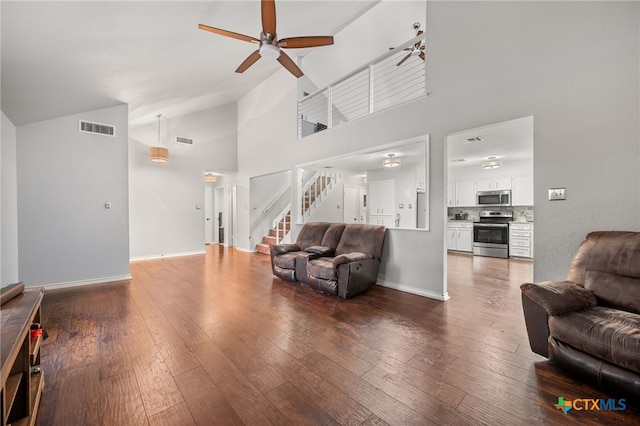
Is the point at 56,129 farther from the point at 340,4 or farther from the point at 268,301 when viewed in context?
the point at 340,4

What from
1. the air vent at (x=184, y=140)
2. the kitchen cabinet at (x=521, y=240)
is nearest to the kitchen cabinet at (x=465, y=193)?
the kitchen cabinet at (x=521, y=240)

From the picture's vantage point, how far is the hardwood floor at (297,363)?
1.50 m

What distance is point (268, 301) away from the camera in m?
3.41

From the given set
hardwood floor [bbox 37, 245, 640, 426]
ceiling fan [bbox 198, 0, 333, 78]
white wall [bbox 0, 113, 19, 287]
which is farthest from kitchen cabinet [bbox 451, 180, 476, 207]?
white wall [bbox 0, 113, 19, 287]

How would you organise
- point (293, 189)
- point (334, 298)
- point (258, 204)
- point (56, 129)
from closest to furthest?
point (334, 298), point (56, 129), point (293, 189), point (258, 204)

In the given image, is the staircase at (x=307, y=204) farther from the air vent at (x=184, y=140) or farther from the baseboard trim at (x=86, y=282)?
the air vent at (x=184, y=140)

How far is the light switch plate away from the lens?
8.24ft

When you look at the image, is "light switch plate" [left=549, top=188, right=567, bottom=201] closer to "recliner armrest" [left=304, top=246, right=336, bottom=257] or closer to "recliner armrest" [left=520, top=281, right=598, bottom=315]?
"recliner armrest" [left=520, top=281, right=598, bottom=315]

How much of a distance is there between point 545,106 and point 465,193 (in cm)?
537

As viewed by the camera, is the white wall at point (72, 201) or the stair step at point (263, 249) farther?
the stair step at point (263, 249)

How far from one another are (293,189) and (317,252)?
6.99 ft

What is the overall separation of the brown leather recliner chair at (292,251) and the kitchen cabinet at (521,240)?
196 inches

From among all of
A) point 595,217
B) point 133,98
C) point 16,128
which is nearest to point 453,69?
point 595,217

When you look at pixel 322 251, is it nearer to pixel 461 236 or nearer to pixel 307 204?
pixel 307 204
